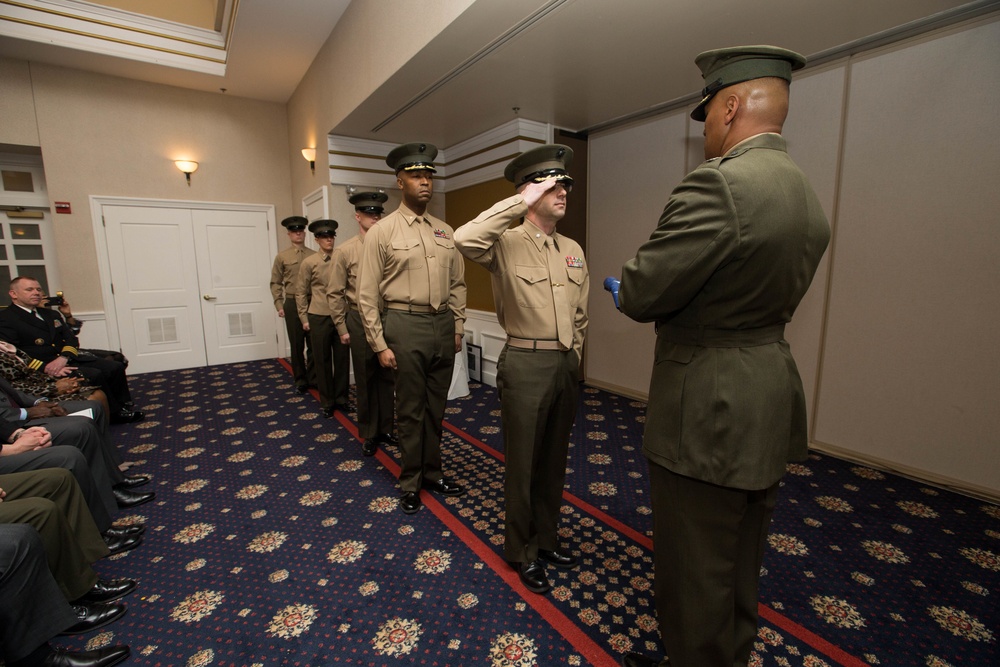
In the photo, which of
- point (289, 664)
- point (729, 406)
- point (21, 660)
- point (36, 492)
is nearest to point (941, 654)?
point (729, 406)

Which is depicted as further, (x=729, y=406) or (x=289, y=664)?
(x=289, y=664)

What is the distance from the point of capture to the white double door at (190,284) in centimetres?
578

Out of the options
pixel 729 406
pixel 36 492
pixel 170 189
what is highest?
pixel 170 189

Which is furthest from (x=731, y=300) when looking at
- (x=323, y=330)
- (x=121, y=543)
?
(x=323, y=330)

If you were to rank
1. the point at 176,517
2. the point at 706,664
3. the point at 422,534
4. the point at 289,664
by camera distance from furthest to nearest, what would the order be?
1. the point at 176,517
2. the point at 422,534
3. the point at 289,664
4. the point at 706,664

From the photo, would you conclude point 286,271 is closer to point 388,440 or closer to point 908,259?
point 388,440

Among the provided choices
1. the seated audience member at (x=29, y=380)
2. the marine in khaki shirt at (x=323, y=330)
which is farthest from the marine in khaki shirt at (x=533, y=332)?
the seated audience member at (x=29, y=380)

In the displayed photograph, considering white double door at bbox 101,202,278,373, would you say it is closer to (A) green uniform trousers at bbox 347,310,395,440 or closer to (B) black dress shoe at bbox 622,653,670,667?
(A) green uniform trousers at bbox 347,310,395,440

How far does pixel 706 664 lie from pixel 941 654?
1067 mm

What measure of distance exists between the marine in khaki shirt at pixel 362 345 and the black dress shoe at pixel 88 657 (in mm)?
1791

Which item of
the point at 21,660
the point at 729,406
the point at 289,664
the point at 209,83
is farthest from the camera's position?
the point at 209,83

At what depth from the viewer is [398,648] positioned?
1666 mm

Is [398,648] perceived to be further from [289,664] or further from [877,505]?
[877,505]

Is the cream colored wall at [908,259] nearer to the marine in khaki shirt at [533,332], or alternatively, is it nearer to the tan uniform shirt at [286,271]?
the marine in khaki shirt at [533,332]
